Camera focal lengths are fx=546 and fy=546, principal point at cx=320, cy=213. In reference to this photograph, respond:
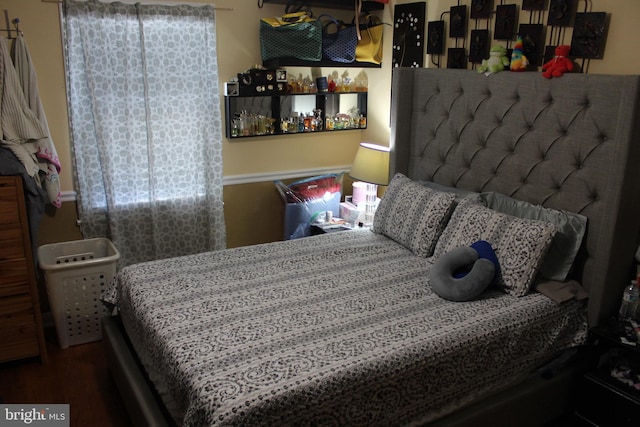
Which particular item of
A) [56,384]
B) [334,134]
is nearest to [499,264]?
[334,134]

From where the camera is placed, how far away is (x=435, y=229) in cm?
279

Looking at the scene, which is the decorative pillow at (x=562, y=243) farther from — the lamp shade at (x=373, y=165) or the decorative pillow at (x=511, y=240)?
the lamp shade at (x=373, y=165)

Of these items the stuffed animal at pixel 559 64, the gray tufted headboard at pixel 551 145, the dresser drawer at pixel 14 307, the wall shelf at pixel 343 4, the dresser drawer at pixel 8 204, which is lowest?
the dresser drawer at pixel 14 307

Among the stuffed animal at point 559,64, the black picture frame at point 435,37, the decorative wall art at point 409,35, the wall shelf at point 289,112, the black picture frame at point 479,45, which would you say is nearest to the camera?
the stuffed animal at point 559,64

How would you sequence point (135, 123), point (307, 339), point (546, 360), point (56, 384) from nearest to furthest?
point (307, 339)
point (546, 360)
point (56, 384)
point (135, 123)

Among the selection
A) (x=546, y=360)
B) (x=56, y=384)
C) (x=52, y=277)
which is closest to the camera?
(x=546, y=360)

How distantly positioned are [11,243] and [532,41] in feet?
9.03

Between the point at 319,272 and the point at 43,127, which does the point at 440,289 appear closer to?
the point at 319,272

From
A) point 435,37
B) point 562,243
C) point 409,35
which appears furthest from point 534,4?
point 562,243

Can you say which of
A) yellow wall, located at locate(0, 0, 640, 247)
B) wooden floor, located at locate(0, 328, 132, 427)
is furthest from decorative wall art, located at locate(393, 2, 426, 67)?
wooden floor, located at locate(0, 328, 132, 427)

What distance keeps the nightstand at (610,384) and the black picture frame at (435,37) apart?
1.77 meters

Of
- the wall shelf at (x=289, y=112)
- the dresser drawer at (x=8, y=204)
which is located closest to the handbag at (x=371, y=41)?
the wall shelf at (x=289, y=112)

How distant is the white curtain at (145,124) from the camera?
10.3 ft

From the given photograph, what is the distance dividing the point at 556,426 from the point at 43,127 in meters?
2.96
